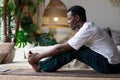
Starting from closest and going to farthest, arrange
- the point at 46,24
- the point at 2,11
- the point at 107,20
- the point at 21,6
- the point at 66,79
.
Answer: the point at 66,79, the point at 2,11, the point at 21,6, the point at 46,24, the point at 107,20

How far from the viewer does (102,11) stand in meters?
5.64

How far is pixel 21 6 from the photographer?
4668mm

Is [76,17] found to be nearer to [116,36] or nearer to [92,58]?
[92,58]

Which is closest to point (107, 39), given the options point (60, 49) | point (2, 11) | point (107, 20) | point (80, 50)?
point (80, 50)

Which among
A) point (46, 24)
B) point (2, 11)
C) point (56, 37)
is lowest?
point (56, 37)

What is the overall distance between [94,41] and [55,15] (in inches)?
101

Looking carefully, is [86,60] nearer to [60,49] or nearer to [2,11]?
[60,49]

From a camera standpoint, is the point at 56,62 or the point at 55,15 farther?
the point at 55,15

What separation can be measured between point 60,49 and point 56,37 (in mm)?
3186

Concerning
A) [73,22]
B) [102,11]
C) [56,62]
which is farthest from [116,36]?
[56,62]

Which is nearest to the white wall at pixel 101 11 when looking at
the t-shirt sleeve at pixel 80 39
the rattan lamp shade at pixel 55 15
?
the rattan lamp shade at pixel 55 15

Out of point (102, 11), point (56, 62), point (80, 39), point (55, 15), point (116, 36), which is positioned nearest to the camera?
point (80, 39)

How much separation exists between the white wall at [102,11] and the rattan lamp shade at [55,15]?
21.8 inches

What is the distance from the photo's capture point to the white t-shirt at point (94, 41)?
2490 millimetres
